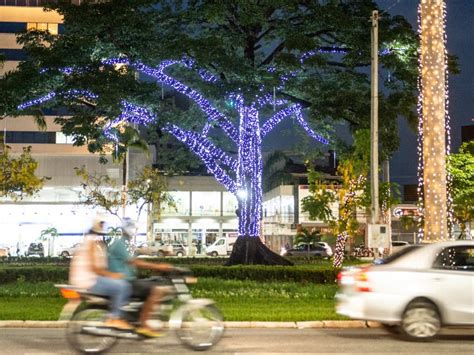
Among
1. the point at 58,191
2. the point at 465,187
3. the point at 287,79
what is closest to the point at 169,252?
the point at 58,191

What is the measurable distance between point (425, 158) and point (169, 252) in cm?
4025

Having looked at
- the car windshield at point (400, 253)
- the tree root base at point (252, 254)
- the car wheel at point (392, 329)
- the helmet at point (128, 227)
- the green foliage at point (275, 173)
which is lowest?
the car wheel at point (392, 329)

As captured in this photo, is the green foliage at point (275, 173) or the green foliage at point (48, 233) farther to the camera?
the green foliage at point (275, 173)

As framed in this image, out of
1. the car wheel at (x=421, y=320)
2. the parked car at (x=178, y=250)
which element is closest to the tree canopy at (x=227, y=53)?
the car wheel at (x=421, y=320)

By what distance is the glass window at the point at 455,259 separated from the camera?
12273 mm

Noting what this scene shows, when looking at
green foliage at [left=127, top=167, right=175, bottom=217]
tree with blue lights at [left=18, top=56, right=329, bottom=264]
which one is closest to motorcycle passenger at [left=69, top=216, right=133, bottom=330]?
tree with blue lights at [left=18, top=56, right=329, bottom=264]

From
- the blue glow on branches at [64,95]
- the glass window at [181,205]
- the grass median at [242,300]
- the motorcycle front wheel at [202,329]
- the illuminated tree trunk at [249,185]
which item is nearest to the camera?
the motorcycle front wheel at [202,329]

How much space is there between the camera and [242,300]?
2022 centimetres

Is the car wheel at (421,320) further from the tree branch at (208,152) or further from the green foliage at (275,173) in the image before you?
the green foliage at (275,173)

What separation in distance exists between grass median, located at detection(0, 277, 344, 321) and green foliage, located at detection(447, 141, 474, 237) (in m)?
27.0

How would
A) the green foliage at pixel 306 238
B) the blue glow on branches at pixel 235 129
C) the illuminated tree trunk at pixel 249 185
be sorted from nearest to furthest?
the blue glow on branches at pixel 235 129 → the illuminated tree trunk at pixel 249 185 → the green foliage at pixel 306 238

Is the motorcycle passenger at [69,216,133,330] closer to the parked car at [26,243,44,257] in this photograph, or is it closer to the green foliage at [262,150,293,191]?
the parked car at [26,243,44,257]

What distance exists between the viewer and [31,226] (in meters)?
59.8

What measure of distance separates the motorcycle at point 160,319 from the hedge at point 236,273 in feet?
46.7
